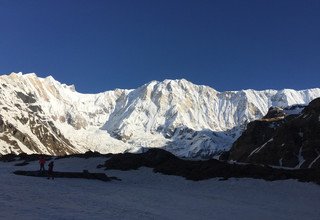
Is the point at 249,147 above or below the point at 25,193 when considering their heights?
above

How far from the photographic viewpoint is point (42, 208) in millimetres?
30797

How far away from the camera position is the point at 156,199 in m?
42.0

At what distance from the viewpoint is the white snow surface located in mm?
31734

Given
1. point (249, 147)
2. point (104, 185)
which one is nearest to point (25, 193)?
point (104, 185)

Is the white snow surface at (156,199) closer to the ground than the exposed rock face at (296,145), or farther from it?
closer to the ground

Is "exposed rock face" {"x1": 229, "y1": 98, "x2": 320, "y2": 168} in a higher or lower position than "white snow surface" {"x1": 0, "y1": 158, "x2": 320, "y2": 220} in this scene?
higher

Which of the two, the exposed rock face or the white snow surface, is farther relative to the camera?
the exposed rock face

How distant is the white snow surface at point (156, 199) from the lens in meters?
31.7

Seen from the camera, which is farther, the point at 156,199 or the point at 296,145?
the point at 296,145

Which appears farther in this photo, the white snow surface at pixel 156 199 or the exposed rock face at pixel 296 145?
the exposed rock face at pixel 296 145

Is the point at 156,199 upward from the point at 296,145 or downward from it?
downward

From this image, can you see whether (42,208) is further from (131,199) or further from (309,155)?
(309,155)

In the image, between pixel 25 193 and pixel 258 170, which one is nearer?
pixel 25 193

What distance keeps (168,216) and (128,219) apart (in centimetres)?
408
